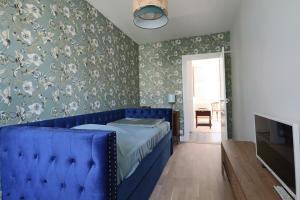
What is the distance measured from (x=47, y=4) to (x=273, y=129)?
8.23 feet

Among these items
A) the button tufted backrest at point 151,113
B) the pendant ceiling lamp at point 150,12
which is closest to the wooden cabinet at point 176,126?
the button tufted backrest at point 151,113

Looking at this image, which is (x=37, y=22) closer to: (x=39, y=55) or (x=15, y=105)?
(x=39, y=55)

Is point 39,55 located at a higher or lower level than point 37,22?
lower

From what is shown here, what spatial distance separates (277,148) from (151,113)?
2.68 m

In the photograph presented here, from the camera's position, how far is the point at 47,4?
2.12 meters

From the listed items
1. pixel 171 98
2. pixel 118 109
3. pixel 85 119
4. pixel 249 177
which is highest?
pixel 171 98

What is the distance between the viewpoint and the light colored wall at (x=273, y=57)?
136 centimetres

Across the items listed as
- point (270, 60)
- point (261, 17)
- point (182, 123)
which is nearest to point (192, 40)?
point (182, 123)

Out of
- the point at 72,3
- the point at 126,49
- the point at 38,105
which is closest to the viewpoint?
the point at 38,105

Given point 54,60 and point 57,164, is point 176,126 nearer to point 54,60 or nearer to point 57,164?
point 54,60

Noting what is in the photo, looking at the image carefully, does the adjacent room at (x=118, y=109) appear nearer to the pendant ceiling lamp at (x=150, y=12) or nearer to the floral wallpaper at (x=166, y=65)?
the pendant ceiling lamp at (x=150, y=12)

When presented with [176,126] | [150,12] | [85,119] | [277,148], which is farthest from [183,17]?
[277,148]

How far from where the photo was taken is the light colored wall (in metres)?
1.36

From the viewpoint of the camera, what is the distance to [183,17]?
3.47m
